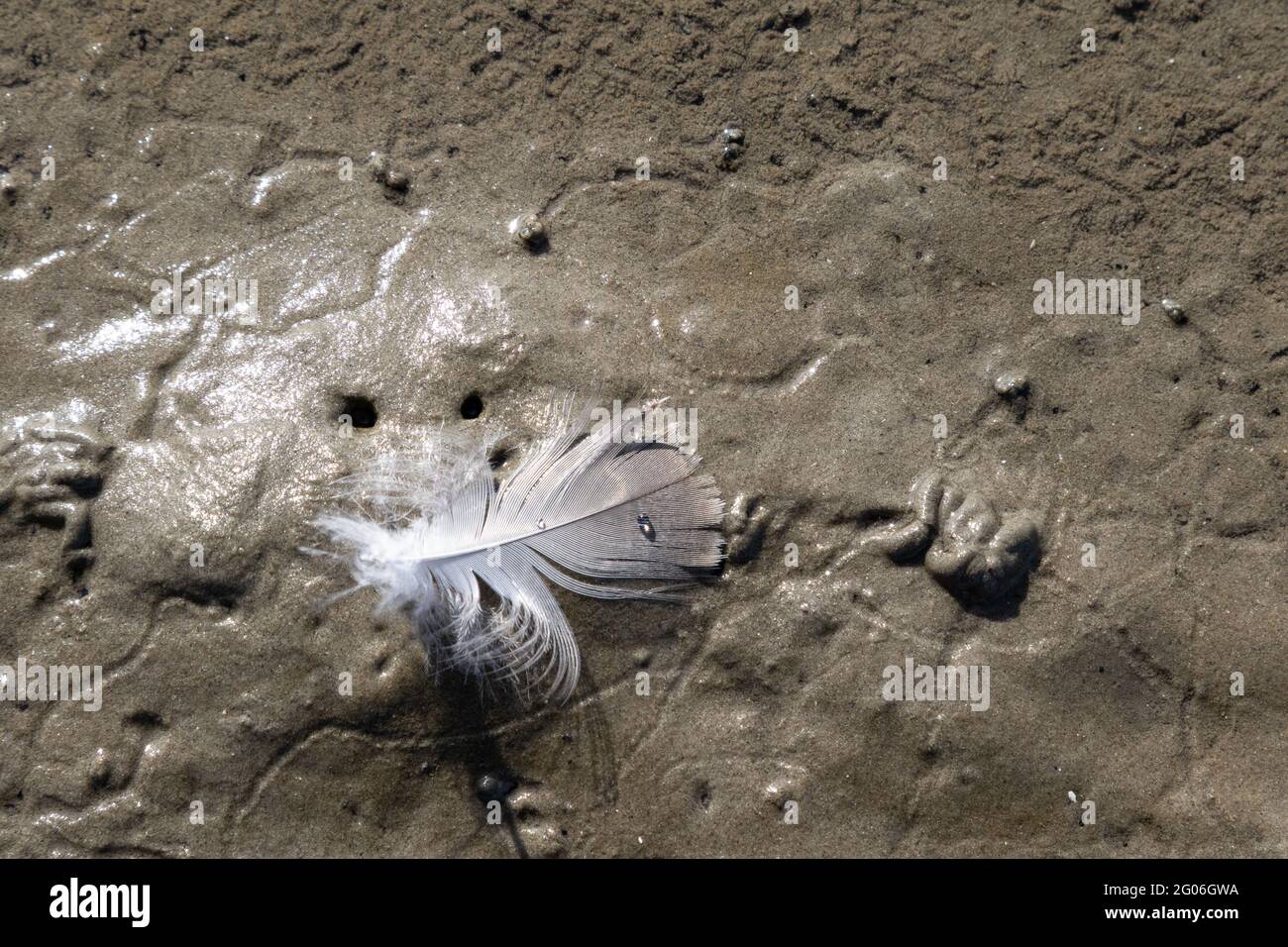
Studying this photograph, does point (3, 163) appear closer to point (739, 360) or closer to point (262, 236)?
point (262, 236)

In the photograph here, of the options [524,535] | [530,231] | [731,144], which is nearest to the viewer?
[524,535]

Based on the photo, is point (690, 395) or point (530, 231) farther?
point (530, 231)

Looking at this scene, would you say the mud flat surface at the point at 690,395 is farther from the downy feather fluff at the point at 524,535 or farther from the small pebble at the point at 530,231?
the downy feather fluff at the point at 524,535

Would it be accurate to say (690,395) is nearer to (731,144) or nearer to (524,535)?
Answer: (524,535)

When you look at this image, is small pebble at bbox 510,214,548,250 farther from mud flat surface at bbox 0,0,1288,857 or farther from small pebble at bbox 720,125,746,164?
small pebble at bbox 720,125,746,164

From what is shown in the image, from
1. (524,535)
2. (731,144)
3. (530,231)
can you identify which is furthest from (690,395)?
(731,144)

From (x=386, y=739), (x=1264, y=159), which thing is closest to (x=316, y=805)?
(x=386, y=739)
